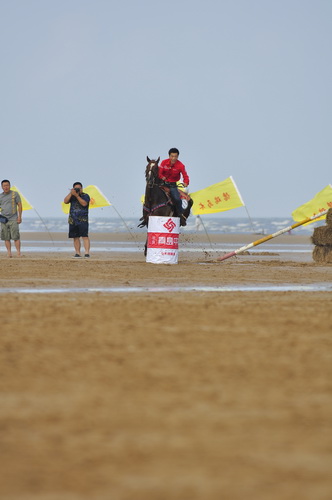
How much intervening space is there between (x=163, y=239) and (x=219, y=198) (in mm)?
20168

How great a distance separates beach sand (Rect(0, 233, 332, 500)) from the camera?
296 centimetres

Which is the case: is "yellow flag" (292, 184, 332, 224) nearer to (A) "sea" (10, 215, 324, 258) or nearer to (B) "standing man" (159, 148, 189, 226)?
(A) "sea" (10, 215, 324, 258)

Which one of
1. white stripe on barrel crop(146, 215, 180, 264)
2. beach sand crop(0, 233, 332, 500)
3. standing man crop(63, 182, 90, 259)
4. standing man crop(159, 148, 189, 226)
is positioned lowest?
beach sand crop(0, 233, 332, 500)

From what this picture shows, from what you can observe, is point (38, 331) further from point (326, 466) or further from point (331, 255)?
point (331, 255)

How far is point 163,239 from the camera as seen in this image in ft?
59.1

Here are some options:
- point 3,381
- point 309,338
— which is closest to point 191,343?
point 309,338

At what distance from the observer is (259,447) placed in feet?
11.0

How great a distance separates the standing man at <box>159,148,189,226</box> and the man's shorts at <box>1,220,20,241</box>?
4154mm

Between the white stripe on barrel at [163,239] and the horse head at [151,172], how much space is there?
0.77 m

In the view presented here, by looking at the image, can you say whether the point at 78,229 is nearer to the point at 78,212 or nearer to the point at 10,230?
the point at 78,212

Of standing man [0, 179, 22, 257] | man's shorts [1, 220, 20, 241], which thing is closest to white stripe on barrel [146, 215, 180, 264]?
standing man [0, 179, 22, 257]

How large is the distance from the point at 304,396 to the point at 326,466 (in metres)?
1.26

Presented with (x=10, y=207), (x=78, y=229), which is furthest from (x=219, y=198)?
(x=10, y=207)

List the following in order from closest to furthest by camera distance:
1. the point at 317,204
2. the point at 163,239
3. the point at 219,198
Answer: the point at 163,239 < the point at 219,198 < the point at 317,204
